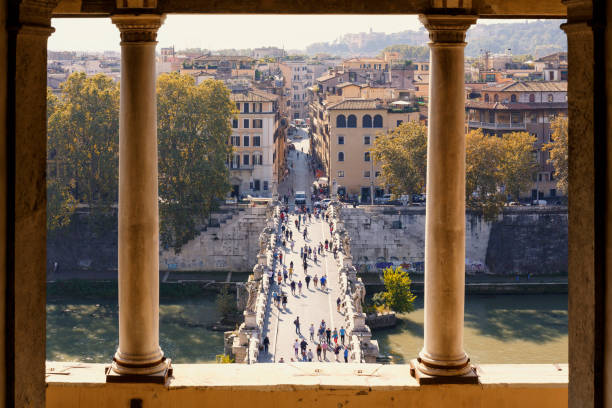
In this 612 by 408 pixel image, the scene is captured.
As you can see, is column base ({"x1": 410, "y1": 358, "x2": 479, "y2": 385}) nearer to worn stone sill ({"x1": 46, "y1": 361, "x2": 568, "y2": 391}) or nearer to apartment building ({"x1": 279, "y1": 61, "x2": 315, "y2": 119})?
worn stone sill ({"x1": 46, "y1": 361, "x2": 568, "y2": 391})

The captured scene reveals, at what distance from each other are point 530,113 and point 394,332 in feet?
83.9

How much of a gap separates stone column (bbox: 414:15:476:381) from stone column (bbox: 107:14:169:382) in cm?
226

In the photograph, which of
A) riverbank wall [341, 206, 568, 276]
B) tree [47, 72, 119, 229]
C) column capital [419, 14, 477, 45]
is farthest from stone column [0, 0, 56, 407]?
riverbank wall [341, 206, 568, 276]

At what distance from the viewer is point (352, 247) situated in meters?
46.2

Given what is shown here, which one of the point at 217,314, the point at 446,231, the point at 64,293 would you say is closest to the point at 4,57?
the point at 446,231

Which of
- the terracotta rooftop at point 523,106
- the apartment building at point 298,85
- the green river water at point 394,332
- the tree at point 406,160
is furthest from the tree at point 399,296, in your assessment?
the apartment building at point 298,85

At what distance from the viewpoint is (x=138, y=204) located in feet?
23.7

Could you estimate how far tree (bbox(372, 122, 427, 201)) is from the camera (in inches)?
1873

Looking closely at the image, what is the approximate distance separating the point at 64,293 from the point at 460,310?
35880 millimetres

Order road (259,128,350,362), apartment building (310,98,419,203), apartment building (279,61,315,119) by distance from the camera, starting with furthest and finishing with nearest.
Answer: apartment building (279,61,315,119), apartment building (310,98,419,203), road (259,128,350,362)

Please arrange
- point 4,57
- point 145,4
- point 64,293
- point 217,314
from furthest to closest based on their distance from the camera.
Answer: point 64,293
point 217,314
point 145,4
point 4,57

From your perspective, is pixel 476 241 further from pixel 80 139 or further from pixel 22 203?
pixel 22 203

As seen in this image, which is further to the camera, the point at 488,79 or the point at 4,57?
the point at 488,79

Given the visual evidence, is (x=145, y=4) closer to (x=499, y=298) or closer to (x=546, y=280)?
(x=499, y=298)
